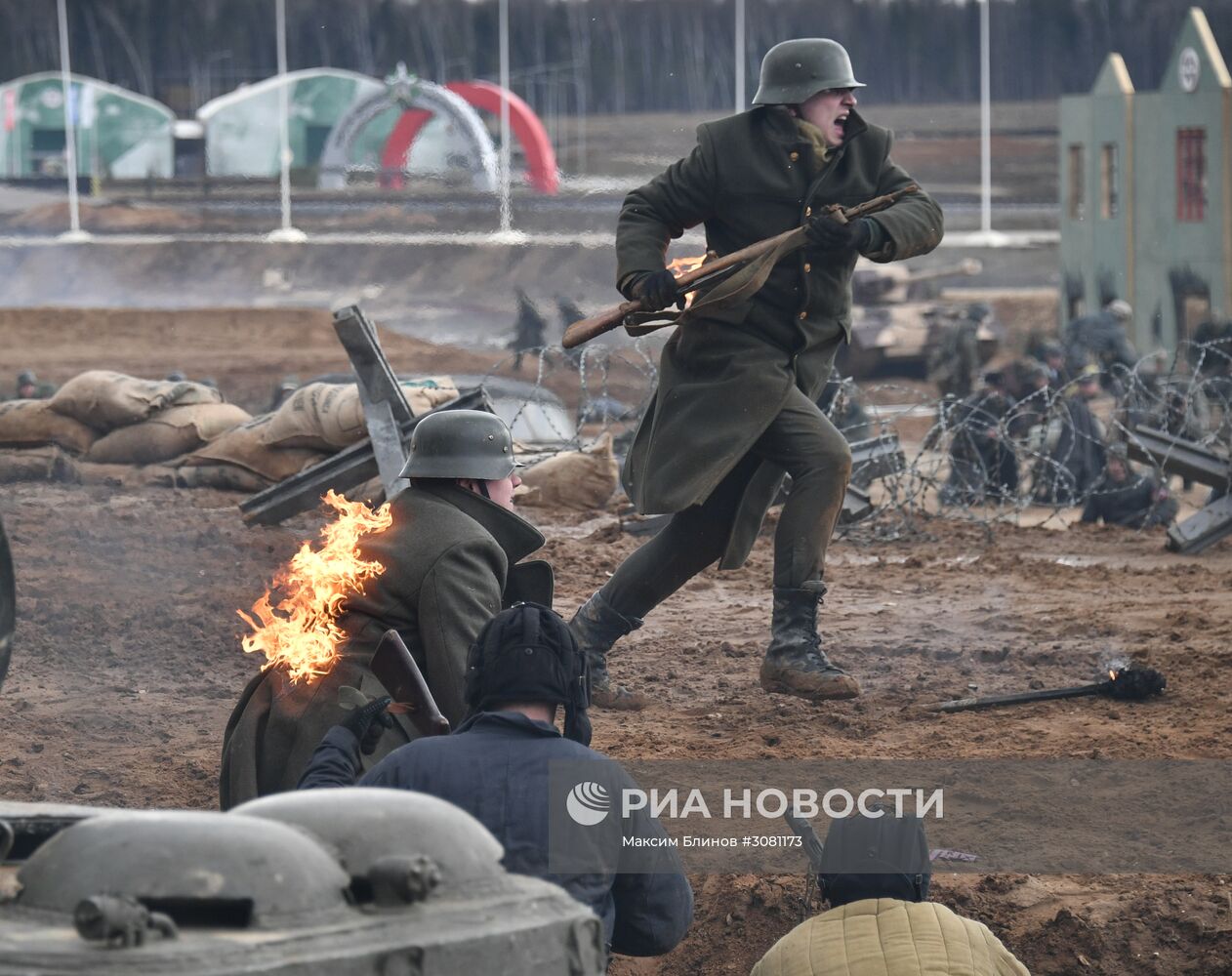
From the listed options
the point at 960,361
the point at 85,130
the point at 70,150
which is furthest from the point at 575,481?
the point at 85,130

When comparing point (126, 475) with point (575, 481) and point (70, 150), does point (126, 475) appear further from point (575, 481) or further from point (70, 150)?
point (70, 150)

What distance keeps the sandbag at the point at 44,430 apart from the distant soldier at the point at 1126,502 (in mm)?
7120

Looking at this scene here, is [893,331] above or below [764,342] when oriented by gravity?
below

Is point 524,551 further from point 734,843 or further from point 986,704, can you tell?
point 986,704

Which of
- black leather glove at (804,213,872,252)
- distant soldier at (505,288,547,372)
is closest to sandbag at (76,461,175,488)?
black leather glove at (804,213,872,252)

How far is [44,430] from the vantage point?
47.5ft

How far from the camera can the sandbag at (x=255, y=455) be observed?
40.8 ft

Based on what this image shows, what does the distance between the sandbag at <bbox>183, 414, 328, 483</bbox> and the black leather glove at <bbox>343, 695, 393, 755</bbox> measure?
8234 mm

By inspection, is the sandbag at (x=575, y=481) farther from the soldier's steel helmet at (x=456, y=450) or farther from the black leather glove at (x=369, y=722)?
the black leather glove at (x=369, y=722)

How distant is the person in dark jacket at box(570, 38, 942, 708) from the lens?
6340 millimetres

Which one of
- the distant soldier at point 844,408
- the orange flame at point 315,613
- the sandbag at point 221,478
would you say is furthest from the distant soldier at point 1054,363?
the orange flame at point 315,613

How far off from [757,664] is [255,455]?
6.07m

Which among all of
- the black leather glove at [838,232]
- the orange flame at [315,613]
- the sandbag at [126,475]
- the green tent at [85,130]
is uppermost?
the green tent at [85,130]

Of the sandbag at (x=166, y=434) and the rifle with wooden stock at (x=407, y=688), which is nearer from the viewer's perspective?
the rifle with wooden stock at (x=407, y=688)
